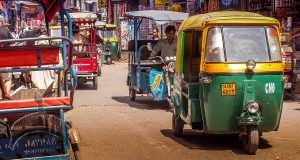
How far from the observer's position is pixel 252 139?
7637 mm

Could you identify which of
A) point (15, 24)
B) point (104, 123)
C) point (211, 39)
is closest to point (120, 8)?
point (15, 24)

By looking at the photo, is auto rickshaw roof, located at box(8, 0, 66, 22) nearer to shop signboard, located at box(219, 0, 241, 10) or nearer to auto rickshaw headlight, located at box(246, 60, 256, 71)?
auto rickshaw headlight, located at box(246, 60, 256, 71)

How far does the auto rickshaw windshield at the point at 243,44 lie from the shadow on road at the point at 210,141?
1388 millimetres

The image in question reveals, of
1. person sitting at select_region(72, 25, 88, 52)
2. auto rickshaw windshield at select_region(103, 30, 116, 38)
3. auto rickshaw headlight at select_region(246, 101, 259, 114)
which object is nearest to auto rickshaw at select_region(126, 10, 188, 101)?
person sitting at select_region(72, 25, 88, 52)

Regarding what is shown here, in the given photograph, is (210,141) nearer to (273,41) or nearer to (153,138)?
(153,138)

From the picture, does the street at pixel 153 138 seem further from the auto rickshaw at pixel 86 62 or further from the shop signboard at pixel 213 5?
the shop signboard at pixel 213 5

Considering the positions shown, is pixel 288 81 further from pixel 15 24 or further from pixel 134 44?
pixel 15 24

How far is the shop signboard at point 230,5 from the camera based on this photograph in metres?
19.5

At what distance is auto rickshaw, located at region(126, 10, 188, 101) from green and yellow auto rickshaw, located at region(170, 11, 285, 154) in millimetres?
4398

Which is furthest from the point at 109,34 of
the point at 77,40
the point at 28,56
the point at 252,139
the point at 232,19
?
the point at 28,56

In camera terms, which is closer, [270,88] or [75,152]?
[270,88]

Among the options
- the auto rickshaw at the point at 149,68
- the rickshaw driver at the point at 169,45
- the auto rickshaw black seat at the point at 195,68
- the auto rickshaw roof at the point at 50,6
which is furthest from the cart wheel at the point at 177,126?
the rickshaw driver at the point at 169,45

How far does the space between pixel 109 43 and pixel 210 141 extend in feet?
80.4

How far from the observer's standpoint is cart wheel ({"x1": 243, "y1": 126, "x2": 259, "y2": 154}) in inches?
301
